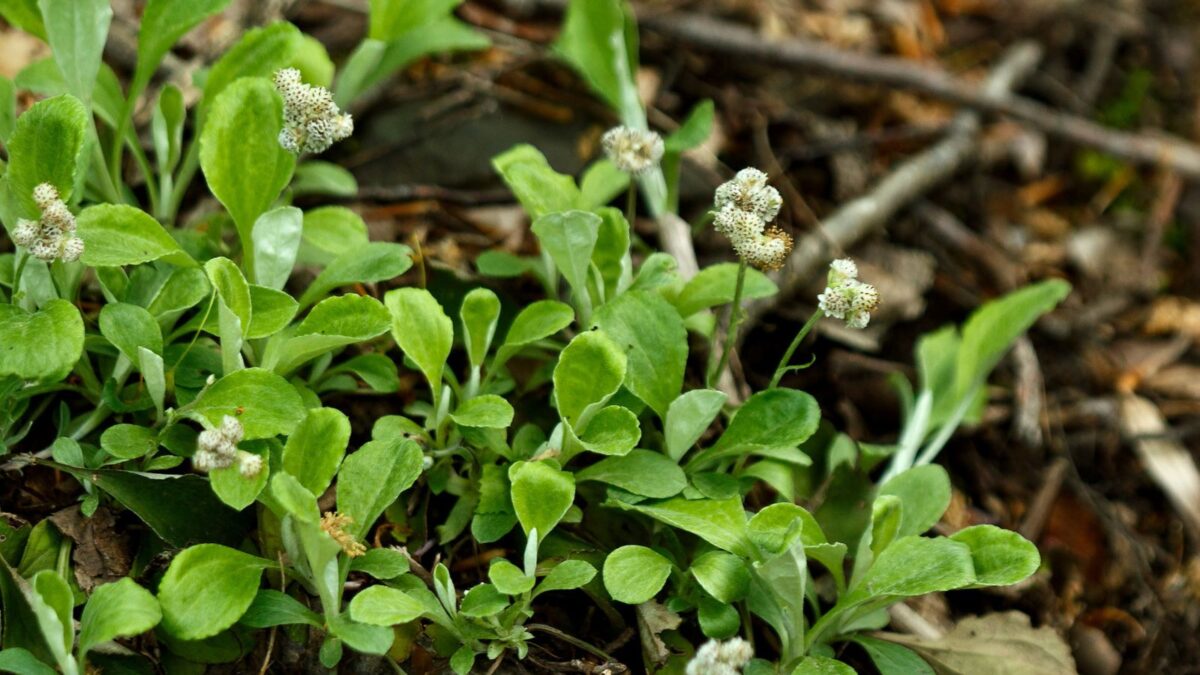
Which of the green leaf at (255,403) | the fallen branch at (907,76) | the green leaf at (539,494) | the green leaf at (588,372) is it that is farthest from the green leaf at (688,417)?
the fallen branch at (907,76)

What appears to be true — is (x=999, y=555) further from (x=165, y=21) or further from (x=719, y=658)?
(x=165, y=21)

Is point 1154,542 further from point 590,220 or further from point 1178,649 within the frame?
point 590,220

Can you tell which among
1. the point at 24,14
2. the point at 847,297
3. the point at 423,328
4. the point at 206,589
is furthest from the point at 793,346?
the point at 24,14

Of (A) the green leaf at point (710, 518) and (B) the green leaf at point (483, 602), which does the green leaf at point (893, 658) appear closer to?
(A) the green leaf at point (710, 518)

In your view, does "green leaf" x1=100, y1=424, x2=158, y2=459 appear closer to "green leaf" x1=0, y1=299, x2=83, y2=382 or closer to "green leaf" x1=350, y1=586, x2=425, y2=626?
"green leaf" x1=0, y1=299, x2=83, y2=382

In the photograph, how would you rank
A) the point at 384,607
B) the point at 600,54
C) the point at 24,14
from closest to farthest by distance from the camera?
the point at 384,607, the point at 24,14, the point at 600,54

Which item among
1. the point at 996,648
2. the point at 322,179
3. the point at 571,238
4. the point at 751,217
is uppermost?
the point at 751,217
